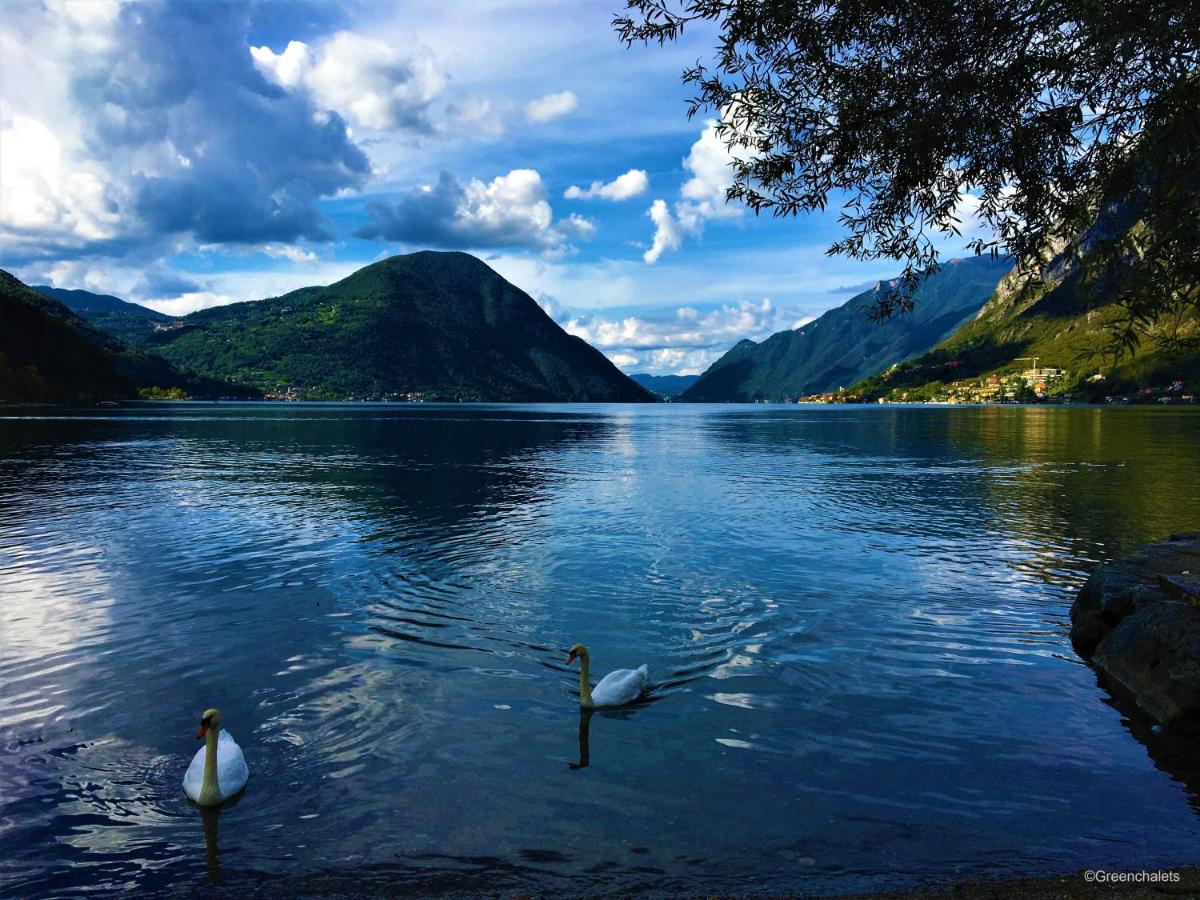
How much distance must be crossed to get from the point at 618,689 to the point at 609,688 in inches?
7.8

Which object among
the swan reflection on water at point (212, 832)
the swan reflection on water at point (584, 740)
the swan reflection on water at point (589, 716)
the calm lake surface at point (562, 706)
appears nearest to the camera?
the swan reflection on water at point (212, 832)

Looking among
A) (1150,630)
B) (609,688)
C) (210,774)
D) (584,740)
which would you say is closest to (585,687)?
(609,688)

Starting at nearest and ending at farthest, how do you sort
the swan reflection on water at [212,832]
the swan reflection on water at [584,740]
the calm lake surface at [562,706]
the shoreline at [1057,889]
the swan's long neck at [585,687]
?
the shoreline at [1057,889] < the swan reflection on water at [212,832] < the calm lake surface at [562,706] < the swan reflection on water at [584,740] < the swan's long neck at [585,687]

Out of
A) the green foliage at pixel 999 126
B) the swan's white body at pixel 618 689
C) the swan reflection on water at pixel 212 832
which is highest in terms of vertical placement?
the green foliage at pixel 999 126

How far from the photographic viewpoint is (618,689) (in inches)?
599

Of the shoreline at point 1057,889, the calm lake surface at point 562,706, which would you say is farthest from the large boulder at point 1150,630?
the shoreline at point 1057,889

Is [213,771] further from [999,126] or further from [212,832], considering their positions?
[999,126]

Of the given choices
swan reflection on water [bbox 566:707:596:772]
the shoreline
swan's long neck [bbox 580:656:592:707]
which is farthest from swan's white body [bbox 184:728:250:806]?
the shoreline

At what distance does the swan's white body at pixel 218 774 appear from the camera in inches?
448

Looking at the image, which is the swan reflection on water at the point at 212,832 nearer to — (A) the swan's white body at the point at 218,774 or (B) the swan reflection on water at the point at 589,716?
(A) the swan's white body at the point at 218,774

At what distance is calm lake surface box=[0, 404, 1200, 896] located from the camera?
1025 cm

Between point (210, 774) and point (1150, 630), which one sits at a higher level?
point (1150, 630)

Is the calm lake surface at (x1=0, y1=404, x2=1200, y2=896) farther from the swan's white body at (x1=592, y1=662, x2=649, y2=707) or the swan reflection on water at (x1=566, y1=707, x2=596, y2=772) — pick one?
A: the swan's white body at (x1=592, y1=662, x2=649, y2=707)

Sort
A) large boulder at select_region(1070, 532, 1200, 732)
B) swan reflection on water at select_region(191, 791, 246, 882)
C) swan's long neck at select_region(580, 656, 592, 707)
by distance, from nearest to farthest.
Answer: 1. swan reflection on water at select_region(191, 791, 246, 882)
2. large boulder at select_region(1070, 532, 1200, 732)
3. swan's long neck at select_region(580, 656, 592, 707)
